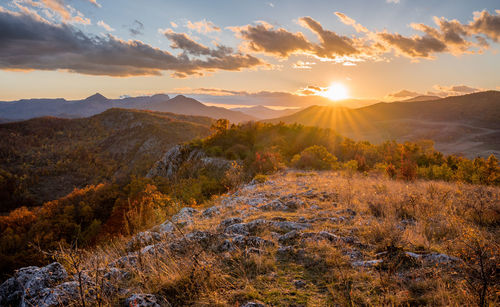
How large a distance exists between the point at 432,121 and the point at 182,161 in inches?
4889

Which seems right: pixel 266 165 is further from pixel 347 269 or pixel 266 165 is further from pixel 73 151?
pixel 73 151

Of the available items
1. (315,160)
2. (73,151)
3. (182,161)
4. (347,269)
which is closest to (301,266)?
(347,269)

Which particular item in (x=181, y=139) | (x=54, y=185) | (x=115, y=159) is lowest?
(x=54, y=185)

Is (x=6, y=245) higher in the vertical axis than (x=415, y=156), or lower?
lower

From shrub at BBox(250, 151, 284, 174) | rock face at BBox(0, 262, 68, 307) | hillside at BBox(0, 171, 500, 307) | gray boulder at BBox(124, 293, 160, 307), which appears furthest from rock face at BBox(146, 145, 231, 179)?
gray boulder at BBox(124, 293, 160, 307)

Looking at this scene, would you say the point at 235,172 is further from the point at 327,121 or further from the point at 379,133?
the point at 327,121

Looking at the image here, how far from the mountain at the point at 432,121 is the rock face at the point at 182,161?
221 ft

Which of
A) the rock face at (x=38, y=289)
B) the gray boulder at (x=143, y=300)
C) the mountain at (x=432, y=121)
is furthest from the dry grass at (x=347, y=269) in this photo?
the mountain at (x=432, y=121)

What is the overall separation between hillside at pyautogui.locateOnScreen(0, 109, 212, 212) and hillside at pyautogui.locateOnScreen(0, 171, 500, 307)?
67254mm

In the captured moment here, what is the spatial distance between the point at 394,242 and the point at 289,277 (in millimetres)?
1912

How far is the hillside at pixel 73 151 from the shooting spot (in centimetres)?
7406

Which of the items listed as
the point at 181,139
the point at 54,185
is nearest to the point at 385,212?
the point at 181,139

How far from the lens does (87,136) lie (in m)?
123

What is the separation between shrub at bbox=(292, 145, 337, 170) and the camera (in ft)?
49.1
